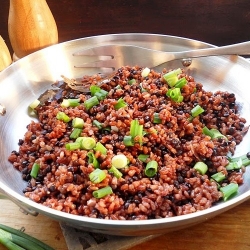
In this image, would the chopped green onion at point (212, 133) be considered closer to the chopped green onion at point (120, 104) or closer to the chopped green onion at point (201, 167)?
the chopped green onion at point (201, 167)

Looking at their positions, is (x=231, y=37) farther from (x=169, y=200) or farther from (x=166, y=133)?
(x=169, y=200)

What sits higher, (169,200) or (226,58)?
(226,58)

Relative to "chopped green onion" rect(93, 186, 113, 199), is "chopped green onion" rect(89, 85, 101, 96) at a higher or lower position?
higher

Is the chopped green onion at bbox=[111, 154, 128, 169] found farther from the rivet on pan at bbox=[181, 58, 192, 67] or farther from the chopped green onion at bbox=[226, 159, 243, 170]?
the rivet on pan at bbox=[181, 58, 192, 67]

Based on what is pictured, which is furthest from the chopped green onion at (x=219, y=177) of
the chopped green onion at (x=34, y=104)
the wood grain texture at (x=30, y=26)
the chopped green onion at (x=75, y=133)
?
the wood grain texture at (x=30, y=26)

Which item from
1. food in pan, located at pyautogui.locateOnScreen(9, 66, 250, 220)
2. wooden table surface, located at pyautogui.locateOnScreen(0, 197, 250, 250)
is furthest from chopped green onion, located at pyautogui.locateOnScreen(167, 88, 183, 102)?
wooden table surface, located at pyautogui.locateOnScreen(0, 197, 250, 250)

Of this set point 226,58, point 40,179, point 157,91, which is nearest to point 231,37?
point 226,58

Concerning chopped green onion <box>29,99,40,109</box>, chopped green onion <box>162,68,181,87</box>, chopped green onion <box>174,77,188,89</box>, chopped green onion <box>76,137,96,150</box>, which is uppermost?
chopped green onion <box>162,68,181,87</box>
